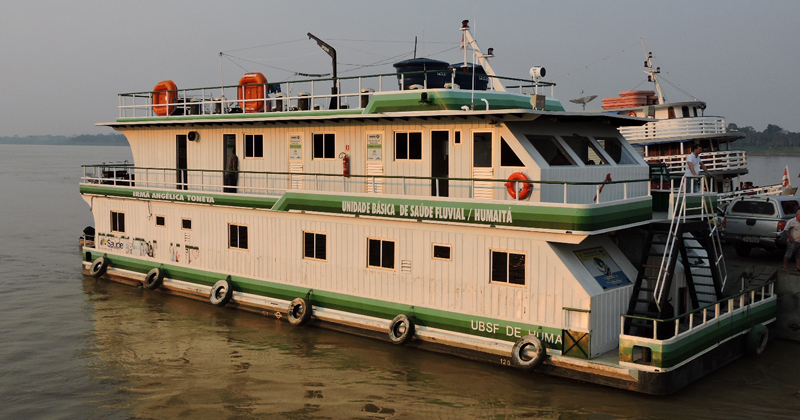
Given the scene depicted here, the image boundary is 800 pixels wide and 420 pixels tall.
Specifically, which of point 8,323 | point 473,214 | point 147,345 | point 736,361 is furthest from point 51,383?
point 736,361

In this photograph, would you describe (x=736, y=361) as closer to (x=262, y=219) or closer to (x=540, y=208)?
(x=540, y=208)

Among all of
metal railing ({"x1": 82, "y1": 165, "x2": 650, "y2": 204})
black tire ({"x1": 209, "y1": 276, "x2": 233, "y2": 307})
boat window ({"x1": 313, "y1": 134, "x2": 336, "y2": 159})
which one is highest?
boat window ({"x1": 313, "y1": 134, "x2": 336, "y2": 159})

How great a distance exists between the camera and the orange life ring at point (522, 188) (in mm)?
13344

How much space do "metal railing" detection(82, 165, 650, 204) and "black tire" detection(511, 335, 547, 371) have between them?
2.52 meters

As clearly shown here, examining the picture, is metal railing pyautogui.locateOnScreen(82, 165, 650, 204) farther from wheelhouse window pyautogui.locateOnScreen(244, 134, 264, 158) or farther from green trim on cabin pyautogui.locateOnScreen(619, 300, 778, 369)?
green trim on cabin pyautogui.locateOnScreen(619, 300, 778, 369)

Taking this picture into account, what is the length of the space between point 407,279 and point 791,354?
27.5 feet

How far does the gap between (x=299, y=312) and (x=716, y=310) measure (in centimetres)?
888

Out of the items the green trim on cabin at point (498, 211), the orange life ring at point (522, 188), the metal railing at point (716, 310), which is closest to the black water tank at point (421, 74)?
the green trim on cabin at point (498, 211)

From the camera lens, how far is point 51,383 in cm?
1372

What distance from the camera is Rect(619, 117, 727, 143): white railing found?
1225 inches

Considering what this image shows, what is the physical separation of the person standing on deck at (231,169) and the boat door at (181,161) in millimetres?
1858

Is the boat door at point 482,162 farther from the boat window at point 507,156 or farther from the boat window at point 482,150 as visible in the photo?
the boat window at point 507,156

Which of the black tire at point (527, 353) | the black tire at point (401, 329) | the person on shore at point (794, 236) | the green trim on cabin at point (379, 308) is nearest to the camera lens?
the black tire at point (527, 353)

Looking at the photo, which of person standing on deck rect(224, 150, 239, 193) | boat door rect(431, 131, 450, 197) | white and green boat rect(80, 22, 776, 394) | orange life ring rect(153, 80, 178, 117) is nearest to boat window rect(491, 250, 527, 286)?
white and green boat rect(80, 22, 776, 394)
